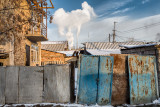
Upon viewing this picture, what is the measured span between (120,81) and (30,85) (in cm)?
366

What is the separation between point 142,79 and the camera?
16.0 feet

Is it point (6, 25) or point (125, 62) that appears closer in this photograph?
point (125, 62)

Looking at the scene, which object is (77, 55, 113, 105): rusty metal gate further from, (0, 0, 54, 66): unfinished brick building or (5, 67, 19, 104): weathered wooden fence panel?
(0, 0, 54, 66): unfinished brick building

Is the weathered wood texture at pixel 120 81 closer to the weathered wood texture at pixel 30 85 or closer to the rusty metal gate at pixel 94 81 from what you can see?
the rusty metal gate at pixel 94 81

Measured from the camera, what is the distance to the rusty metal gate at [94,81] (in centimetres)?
458

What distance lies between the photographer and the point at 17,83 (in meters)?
4.67

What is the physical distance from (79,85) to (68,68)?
31.3 inches

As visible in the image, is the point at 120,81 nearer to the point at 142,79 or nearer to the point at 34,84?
the point at 142,79

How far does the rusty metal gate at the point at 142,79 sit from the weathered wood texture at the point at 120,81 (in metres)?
0.20

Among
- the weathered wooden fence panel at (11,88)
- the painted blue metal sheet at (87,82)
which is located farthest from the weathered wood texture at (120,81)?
the weathered wooden fence panel at (11,88)

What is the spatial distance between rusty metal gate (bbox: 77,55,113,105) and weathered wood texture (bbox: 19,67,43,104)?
1625 mm

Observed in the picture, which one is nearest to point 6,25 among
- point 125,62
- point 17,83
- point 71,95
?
point 17,83

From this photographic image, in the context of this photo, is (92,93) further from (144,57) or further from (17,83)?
(17,83)

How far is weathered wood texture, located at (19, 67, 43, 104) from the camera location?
4.68 meters
